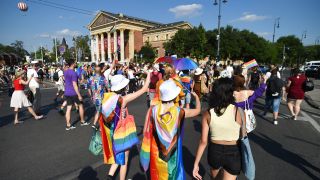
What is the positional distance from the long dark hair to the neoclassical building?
73.0 m

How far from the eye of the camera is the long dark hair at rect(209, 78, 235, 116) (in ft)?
8.20

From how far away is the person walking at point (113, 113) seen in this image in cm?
304

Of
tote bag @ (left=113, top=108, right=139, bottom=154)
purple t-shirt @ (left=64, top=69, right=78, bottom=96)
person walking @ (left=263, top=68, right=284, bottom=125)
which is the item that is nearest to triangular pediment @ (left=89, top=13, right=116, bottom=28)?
purple t-shirt @ (left=64, top=69, right=78, bottom=96)

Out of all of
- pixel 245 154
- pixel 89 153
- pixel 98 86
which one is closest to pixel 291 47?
pixel 98 86

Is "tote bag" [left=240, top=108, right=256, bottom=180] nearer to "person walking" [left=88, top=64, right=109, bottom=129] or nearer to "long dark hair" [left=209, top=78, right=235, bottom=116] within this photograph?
"long dark hair" [left=209, top=78, right=235, bottom=116]

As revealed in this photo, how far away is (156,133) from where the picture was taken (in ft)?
8.75

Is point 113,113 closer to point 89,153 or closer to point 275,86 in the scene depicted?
point 89,153

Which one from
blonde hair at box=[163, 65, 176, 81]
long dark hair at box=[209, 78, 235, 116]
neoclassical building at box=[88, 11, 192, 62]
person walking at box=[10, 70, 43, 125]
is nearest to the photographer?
long dark hair at box=[209, 78, 235, 116]

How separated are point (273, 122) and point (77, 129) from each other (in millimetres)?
6280

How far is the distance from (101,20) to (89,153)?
291 feet

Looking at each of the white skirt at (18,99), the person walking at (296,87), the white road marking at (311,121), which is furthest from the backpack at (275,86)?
the white skirt at (18,99)

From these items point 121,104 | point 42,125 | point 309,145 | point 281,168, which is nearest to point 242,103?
point 281,168

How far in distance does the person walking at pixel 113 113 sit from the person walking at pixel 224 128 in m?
1.06

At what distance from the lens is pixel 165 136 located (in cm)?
257
